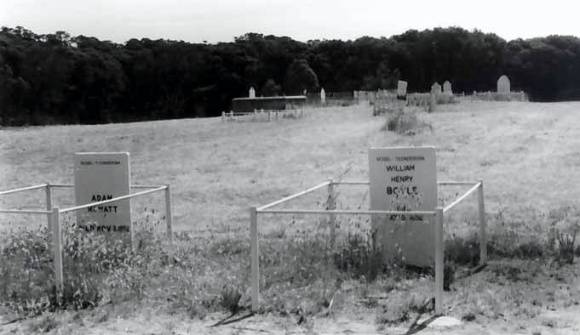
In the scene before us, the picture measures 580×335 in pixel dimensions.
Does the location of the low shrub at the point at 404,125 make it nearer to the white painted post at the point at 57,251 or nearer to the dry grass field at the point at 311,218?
the dry grass field at the point at 311,218

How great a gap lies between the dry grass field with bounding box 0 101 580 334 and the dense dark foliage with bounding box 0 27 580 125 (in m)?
34.8

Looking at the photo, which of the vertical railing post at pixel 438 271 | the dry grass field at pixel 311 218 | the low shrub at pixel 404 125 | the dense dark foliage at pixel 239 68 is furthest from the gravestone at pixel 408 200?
the dense dark foliage at pixel 239 68

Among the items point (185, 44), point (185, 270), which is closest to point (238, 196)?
point (185, 270)

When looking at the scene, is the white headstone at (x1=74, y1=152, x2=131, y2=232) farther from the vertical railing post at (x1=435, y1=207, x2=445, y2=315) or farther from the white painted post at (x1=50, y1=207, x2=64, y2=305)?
the vertical railing post at (x1=435, y1=207, x2=445, y2=315)

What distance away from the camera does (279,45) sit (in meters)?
84.2

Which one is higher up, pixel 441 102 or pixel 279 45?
pixel 279 45

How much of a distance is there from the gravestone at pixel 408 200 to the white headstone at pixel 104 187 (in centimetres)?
298

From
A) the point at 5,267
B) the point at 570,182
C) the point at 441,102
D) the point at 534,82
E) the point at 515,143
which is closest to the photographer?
the point at 5,267

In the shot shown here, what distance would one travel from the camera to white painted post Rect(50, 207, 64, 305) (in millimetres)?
6410

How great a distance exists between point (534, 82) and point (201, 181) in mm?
66867

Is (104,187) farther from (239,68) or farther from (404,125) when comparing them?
(239,68)

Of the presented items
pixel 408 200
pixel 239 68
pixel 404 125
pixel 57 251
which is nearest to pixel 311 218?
pixel 408 200

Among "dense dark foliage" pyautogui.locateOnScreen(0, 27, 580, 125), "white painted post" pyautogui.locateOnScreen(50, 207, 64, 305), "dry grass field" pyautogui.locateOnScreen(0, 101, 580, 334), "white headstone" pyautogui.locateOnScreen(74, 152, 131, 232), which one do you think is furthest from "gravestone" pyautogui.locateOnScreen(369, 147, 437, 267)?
"dense dark foliage" pyautogui.locateOnScreen(0, 27, 580, 125)

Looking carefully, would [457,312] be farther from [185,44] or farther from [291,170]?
[185,44]
